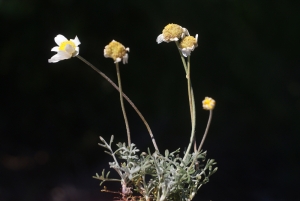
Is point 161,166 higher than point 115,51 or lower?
lower

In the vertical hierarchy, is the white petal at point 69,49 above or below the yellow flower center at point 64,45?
below

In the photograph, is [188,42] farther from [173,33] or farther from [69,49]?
[69,49]

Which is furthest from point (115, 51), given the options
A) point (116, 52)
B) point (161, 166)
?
point (161, 166)


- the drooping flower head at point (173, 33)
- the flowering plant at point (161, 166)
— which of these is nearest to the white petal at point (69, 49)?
the flowering plant at point (161, 166)

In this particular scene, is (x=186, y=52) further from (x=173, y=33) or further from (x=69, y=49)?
(x=69, y=49)

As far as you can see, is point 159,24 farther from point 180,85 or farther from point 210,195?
point 210,195

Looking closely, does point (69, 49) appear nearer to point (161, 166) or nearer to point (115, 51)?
point (115, 51)

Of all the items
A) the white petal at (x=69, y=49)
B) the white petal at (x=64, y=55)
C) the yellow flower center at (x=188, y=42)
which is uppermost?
the white petal at (x=69, y=49)

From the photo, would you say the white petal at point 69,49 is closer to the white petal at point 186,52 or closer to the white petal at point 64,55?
the white petal at point 64,55

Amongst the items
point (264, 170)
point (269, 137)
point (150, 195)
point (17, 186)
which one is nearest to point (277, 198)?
point (264, 170)

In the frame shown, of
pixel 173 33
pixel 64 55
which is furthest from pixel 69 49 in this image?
pixel 173 33

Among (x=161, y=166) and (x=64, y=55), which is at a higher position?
(x=64, y=55)

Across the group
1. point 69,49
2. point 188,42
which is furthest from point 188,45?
point 69,49
